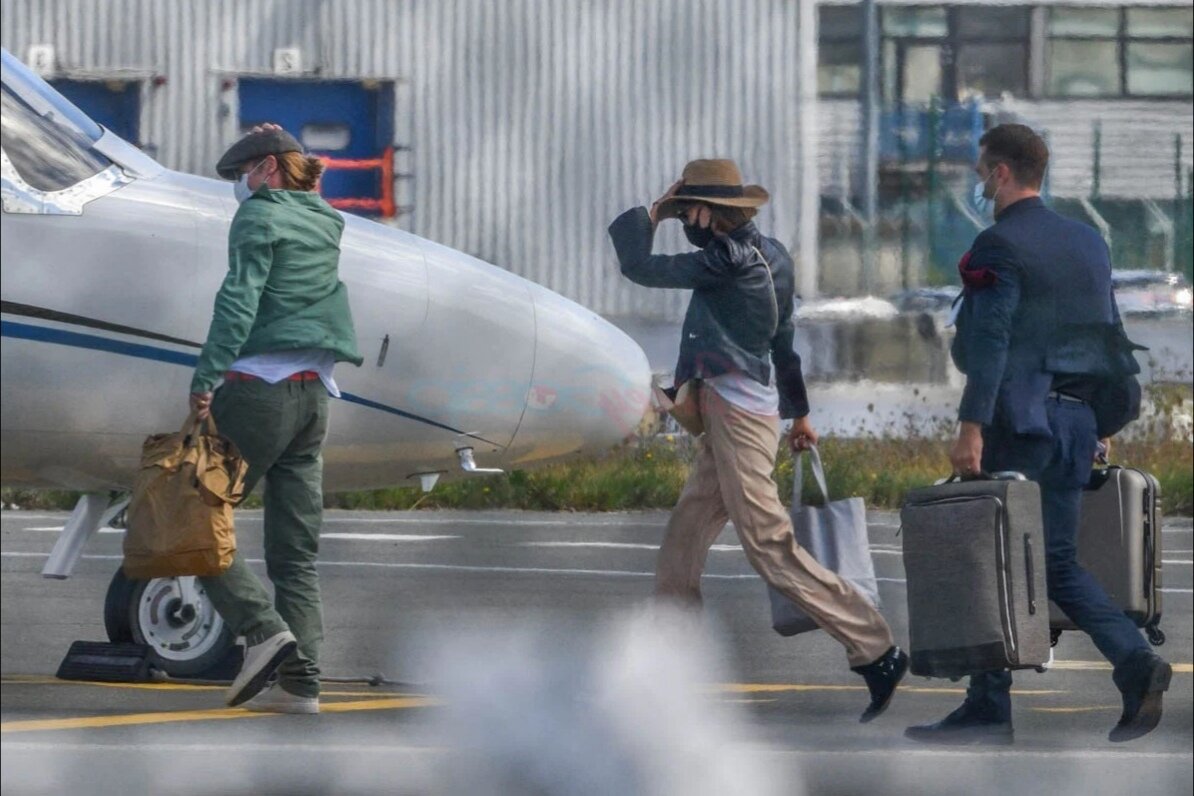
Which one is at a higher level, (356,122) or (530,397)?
(356,122)

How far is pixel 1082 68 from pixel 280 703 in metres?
3.70

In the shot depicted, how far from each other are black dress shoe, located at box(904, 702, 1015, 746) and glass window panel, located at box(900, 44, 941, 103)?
8.23 feet

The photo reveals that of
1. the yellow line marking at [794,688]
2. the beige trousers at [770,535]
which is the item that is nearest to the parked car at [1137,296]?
the yellow line marking at [794,688]

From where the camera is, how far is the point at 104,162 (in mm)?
7062

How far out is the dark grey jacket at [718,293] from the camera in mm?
7051

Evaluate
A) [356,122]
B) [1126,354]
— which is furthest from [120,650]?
[1126,354]

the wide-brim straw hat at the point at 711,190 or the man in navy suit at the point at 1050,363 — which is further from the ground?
the wide-brim straw hat at the point at 711,190

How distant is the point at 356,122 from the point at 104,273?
136 cm

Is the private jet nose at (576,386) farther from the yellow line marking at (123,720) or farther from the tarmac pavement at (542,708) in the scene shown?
the yellow line marking at (123,720)

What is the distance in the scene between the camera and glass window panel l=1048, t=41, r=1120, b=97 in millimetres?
8758

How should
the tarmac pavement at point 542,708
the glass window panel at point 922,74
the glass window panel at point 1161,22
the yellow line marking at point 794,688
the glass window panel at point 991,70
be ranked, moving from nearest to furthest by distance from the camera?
the tarmac pavement at point 542,708, the yellow line marking at point 794,688, the glass window panel at point 991,70, the glass window panel at point 922,74, the glass window panel at point 1161,22

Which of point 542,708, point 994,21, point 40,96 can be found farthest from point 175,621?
point 994,21

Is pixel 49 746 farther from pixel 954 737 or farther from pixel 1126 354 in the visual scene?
pixel 1126 354

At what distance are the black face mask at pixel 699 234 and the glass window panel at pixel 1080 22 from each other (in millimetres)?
2280
